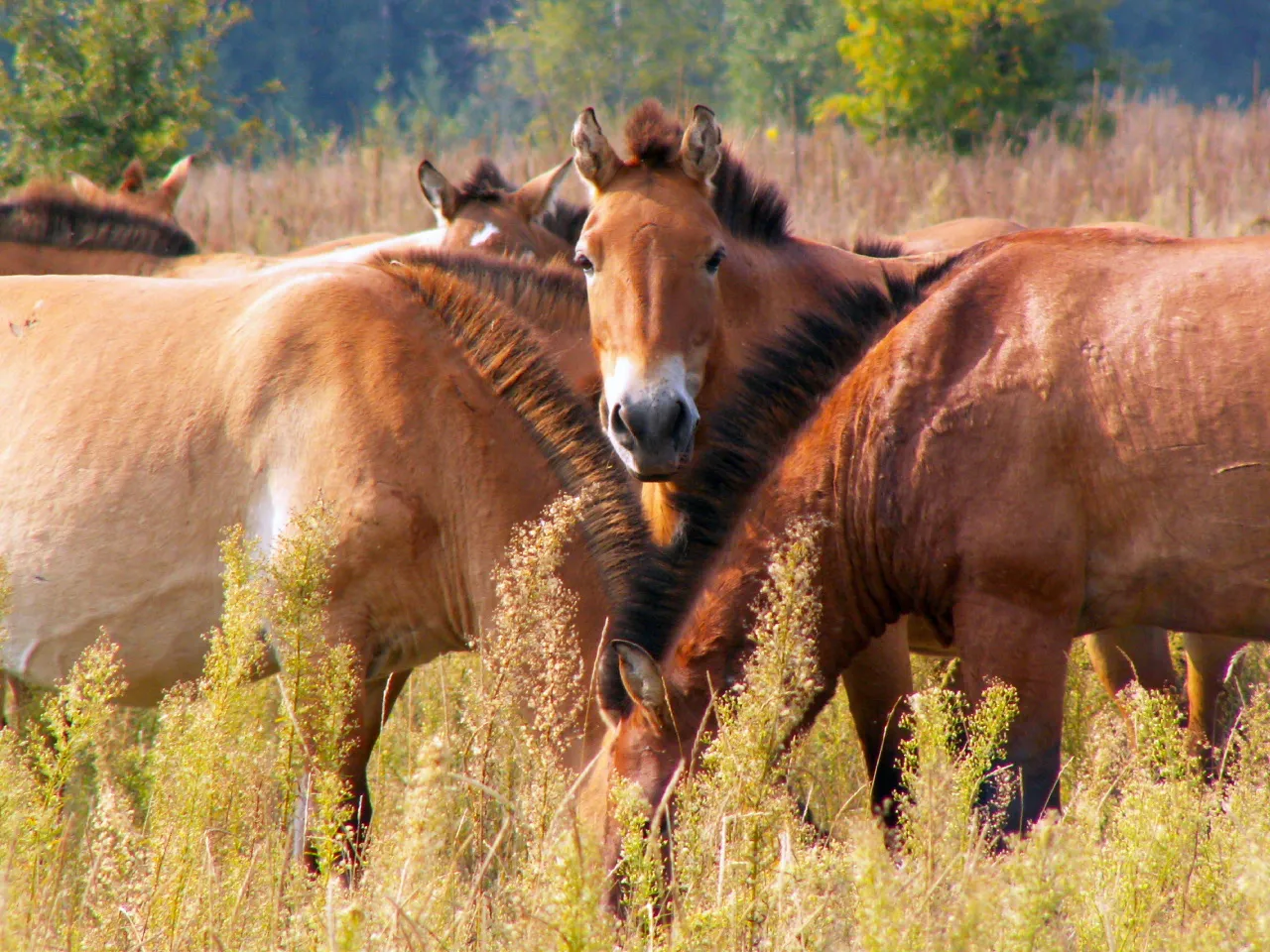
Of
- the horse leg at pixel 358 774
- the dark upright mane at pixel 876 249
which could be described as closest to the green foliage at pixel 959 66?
the dark upright mane at pixel 876 249

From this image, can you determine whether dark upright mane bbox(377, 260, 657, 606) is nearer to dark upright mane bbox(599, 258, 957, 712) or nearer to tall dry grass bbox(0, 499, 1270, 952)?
dark upright mane bbox(599, 258, 957, 712)

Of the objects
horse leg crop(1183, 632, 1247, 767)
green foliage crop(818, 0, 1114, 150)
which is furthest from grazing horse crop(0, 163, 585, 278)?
green foliage crop(818, 0, 1114, 150)

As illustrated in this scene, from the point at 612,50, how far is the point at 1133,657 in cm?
2946

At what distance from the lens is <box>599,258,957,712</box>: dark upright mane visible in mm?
3439

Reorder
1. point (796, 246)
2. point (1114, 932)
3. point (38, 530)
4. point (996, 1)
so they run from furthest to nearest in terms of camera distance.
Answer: point (996, 1) < point (796, 246) < point (38, 530) < point (1114, 932)

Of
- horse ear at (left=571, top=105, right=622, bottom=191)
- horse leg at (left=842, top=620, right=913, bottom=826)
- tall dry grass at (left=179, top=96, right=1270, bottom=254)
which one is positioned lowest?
tall dry grass at (left=179, top=96, right=1270, bottom=254)

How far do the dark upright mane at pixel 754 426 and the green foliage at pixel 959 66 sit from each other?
12408 millimetres

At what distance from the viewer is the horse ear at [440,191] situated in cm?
736

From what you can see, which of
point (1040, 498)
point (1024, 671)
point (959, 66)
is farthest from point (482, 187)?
point (959, 66)

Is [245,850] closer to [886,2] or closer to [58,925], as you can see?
[58,925]

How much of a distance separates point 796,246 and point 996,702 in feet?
8.81

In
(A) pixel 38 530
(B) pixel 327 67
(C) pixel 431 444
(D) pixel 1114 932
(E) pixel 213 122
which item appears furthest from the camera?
(B) pixel 327 67

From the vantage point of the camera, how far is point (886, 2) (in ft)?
55.5

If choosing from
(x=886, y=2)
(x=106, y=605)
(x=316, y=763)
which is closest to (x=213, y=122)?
(x=886, y=2)
